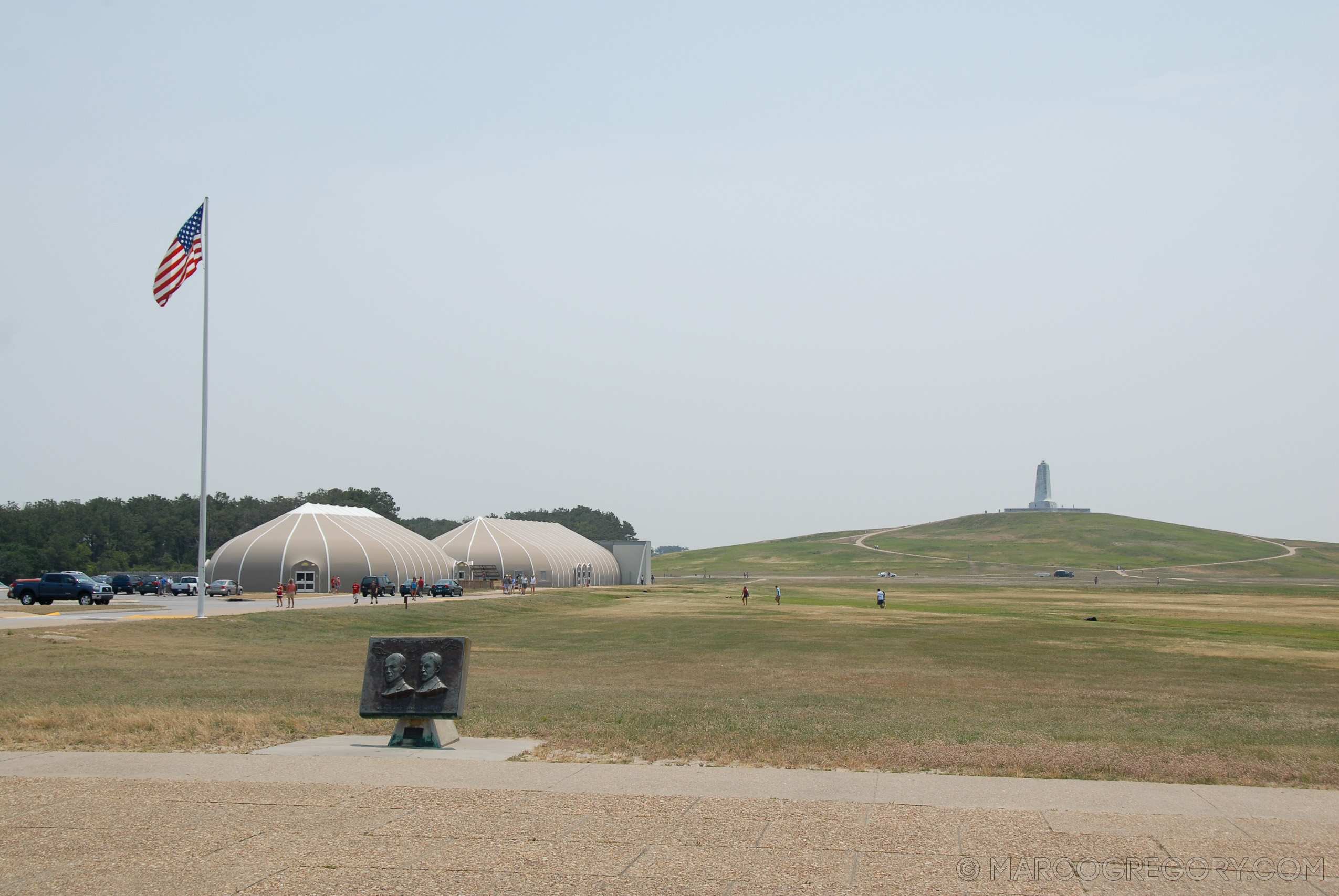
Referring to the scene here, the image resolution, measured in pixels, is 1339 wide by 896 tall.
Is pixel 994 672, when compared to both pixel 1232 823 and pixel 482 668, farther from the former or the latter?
pixel 1232 823

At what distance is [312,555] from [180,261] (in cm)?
4865

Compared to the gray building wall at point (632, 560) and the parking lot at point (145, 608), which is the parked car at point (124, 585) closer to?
the parking lot at point (145, 608)

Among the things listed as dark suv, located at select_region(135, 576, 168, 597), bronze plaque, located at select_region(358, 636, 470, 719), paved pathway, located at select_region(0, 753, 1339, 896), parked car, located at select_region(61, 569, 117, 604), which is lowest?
dark suv, located at select_region(135, 576, 168, 597)

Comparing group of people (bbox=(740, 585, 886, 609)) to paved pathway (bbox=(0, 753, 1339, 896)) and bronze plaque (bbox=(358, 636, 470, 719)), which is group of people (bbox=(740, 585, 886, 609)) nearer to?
bronze plaque (bbox=(358, 636, 470, 719))

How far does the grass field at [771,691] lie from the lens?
13141 millimetres

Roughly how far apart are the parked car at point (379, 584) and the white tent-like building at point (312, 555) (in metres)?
1.53

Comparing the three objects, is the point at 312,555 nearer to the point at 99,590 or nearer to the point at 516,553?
the point at 99,590

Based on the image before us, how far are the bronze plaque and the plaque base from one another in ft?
0.34

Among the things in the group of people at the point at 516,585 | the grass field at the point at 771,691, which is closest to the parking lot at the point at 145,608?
the grass field at the point at 771,691

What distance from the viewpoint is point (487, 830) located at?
895 centimetres

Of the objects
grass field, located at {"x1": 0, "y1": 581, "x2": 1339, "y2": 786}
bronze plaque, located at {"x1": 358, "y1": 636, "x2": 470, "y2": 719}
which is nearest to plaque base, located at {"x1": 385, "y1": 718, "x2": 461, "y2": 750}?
A: bronze plaque, located at {"x1": 358, "y1": 636, "x2": 470, "y2": 719}

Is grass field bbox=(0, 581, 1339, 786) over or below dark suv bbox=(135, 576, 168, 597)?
over

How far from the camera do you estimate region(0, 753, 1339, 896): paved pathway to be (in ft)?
25.0

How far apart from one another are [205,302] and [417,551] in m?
52.7
